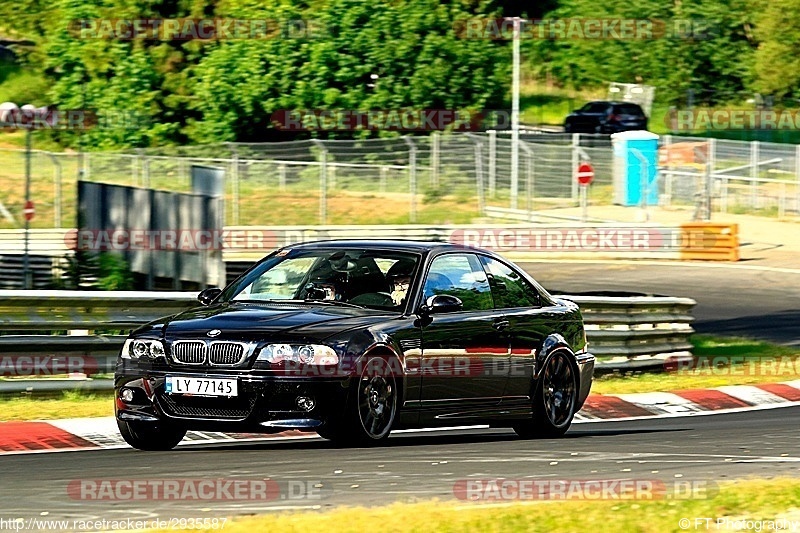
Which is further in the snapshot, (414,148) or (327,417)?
(414,148)

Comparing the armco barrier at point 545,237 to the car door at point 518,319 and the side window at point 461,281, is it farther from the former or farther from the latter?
the side window at point 461,281

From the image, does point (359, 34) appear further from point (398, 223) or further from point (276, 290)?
point (276, 290)

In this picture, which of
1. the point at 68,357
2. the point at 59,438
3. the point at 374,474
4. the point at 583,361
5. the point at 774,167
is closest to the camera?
the point at 374,474

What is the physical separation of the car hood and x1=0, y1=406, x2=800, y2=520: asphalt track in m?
0.74

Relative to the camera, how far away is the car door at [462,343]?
11109 millimetres

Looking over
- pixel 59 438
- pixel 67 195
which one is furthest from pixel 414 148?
pixel 59 438

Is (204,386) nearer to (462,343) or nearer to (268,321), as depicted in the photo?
(268,321)

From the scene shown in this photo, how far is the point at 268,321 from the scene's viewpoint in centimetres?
1032

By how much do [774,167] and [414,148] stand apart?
11771mm

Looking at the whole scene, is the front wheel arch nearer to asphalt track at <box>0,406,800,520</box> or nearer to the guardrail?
asphalt track at <box>0,406,800,520</box>

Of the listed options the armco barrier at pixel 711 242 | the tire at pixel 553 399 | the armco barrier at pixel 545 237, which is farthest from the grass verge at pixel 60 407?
the armco barrier at pixel 711 242

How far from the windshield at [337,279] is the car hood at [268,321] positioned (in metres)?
0.20

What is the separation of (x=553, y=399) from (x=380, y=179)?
86.5ft

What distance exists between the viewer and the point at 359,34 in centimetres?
4969
